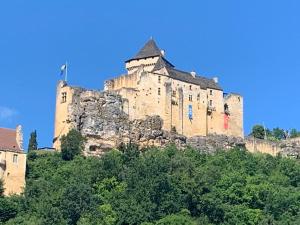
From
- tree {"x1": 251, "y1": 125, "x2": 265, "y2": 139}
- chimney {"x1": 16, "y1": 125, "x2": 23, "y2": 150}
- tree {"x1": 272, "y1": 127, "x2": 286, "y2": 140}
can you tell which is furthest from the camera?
tree {"x1": 272, "y1": 127, "x2": 286, "y2": 140}

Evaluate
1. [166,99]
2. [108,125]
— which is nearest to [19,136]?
[108,125]

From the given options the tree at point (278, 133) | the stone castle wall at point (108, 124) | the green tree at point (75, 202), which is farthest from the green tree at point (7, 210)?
the tree at point (278, 133)

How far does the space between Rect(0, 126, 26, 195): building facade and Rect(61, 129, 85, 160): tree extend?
608 centimetres

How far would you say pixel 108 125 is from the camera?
7775 centimetres

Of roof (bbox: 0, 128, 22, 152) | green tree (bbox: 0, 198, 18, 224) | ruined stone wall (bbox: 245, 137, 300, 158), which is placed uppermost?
ruined stone wall (bbox: 245, 137, 300, 158)

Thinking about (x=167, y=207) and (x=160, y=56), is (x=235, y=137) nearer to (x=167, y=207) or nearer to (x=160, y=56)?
(x=160, y=56)

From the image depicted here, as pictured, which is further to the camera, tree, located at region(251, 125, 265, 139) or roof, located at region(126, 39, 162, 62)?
tree, located at region(251, 125, 265, 139)

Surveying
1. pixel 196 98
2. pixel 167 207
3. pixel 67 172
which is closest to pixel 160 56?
pixel 196 98

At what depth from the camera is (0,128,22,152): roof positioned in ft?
226

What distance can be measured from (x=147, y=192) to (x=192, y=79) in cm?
2064

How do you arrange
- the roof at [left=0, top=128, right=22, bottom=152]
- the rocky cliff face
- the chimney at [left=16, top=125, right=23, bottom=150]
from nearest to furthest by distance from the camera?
the roof at [left=0, top=128, right=22, bottom=152], the chimney at [left=16, top=125, right=23, bottom=150], the rocky cliff face

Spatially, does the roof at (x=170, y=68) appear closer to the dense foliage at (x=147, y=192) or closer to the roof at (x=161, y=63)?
the roof at (x=161, y=63)

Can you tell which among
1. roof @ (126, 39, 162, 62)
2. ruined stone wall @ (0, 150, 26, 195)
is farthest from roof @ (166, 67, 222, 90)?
ruined stone wall @ (0, 150, 26, 195)

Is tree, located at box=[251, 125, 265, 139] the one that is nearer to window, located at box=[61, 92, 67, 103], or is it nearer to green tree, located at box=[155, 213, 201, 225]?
window, located at box=[61, 92, 67, 103]
